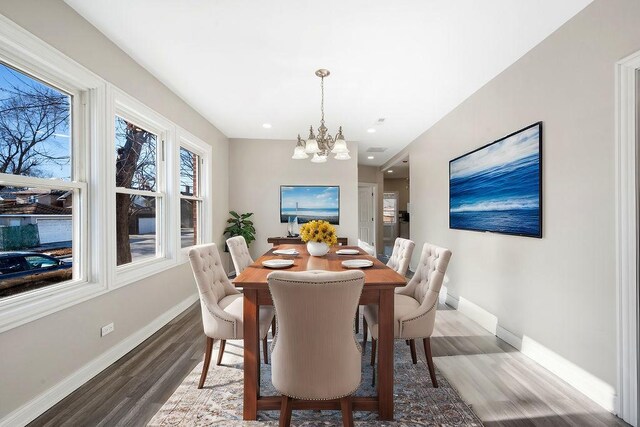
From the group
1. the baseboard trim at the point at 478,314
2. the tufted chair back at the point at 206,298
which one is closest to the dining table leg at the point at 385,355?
the tufted chair back at the point at 206,298

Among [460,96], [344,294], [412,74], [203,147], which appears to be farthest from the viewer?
[203,147]

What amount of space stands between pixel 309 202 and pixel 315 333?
4.43 meters

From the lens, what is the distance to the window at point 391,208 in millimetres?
10727

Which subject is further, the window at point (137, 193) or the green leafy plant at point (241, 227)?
the green leafy plant at point (241, 227)

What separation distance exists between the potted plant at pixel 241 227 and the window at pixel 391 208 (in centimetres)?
649

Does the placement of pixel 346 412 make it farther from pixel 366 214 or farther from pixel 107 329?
pixel 366 214

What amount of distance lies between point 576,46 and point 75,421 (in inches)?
162

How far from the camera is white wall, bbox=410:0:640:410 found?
185cm

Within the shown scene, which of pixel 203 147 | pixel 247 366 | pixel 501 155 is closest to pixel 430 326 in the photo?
pixel 247 366

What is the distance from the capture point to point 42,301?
1.84 m

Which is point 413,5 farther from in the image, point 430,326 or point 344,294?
point 430,326

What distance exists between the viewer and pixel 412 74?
3010 millimetres

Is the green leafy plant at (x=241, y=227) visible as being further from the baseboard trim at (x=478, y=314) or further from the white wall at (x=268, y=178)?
the baseboard trim at (x=478, y=314)

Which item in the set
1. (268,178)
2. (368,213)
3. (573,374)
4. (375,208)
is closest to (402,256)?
(573,374)
